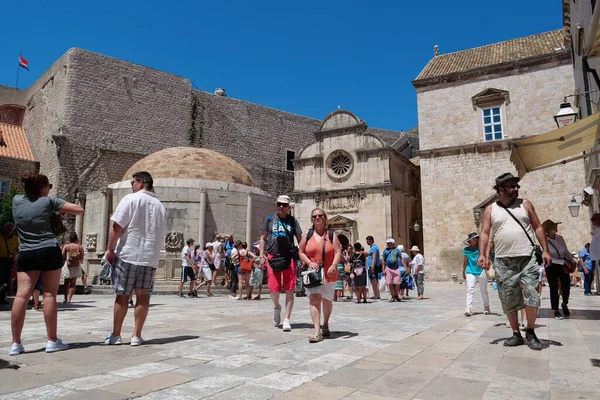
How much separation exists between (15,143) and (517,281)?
32.5 m

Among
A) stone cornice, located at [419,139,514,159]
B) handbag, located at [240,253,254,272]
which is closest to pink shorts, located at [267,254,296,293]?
handbag, located at [240,253,254,272]

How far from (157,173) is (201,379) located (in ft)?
44.2

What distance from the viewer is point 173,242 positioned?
1360cm

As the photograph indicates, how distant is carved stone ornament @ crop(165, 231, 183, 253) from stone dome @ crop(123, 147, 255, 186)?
A: 2.46 metres

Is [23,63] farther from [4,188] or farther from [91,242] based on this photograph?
[91,242]

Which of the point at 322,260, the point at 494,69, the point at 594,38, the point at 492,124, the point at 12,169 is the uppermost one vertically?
the point at 494,69

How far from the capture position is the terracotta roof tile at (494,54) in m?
22.4

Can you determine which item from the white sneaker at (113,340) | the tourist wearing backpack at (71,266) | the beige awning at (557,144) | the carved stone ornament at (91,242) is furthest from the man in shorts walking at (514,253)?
the carved stone ornament at (91,242)

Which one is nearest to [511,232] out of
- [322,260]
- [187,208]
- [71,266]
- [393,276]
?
[322,260]

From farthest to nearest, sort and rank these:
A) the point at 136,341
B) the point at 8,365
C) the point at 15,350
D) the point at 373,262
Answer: the point at 373,262 → the point at 136,341 → the point at 15,350 → the point at 8,365

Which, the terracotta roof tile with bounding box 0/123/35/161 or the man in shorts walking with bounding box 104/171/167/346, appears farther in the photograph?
the terracotta roof tile with bounding box 0/123/35/161

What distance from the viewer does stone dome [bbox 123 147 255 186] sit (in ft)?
50.9

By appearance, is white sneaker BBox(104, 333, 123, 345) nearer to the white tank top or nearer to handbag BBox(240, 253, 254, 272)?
the white tank top

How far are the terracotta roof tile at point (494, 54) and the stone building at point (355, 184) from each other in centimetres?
517
